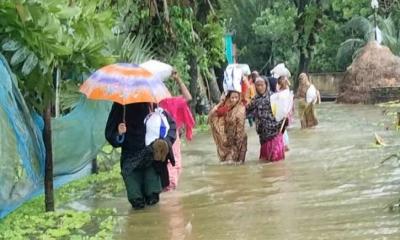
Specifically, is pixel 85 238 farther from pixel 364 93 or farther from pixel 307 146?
pixel 364 93

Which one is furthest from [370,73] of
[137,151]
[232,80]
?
[137,151]

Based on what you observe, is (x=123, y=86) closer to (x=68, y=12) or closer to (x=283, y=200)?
(x=68, y=12)

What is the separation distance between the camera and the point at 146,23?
16.5 meters

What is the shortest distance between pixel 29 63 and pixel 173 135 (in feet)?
6.40

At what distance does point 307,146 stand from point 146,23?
4.44 m

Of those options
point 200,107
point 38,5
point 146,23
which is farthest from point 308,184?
point 200,107

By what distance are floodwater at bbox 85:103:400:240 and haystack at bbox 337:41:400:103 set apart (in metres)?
16.4

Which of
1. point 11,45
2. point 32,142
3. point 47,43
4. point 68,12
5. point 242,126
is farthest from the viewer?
point 242,126

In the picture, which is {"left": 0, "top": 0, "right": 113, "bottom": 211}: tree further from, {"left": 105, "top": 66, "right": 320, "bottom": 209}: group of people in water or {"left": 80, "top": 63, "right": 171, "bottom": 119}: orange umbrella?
{"left": 105, "top": 66, "right": 320, "bottom": 209}: group of people in water

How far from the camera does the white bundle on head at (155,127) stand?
8.70 meters

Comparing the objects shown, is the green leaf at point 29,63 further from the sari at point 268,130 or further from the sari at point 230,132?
the sari at point 268,130

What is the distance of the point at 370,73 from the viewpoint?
99.2 feet

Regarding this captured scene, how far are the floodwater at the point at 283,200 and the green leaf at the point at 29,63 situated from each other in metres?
1.79

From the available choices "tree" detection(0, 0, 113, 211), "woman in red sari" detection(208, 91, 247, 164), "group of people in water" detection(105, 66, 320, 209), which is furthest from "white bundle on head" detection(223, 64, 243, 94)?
"tree" detection(0, 0, 113, 211)
